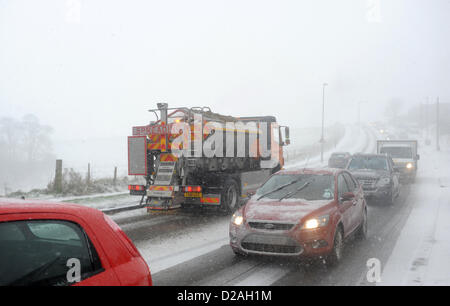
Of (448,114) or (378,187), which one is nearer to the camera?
(378,187)

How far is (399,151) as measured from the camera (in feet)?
72.8

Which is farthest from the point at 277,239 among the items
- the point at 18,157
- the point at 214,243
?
the point at 18,157

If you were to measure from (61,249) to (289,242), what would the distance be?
3.85 meters

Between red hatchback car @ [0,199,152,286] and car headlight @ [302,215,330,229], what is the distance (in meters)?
3.55

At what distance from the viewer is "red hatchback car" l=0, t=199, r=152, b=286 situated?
218 centimetres

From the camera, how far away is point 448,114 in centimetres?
10956

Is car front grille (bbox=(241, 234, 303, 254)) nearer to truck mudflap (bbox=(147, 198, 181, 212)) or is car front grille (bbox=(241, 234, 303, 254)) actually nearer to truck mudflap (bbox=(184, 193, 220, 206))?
truck mudflap (bbox=(147, 198, 181, 212))

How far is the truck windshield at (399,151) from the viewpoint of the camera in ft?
71.4

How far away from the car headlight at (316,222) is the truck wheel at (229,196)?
5473 millimetres

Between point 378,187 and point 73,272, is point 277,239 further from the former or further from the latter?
point 378,187

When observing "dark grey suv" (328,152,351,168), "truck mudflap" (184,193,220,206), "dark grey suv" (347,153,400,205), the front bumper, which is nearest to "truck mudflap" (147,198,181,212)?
"truck mudflap" (184,193,220,206)
